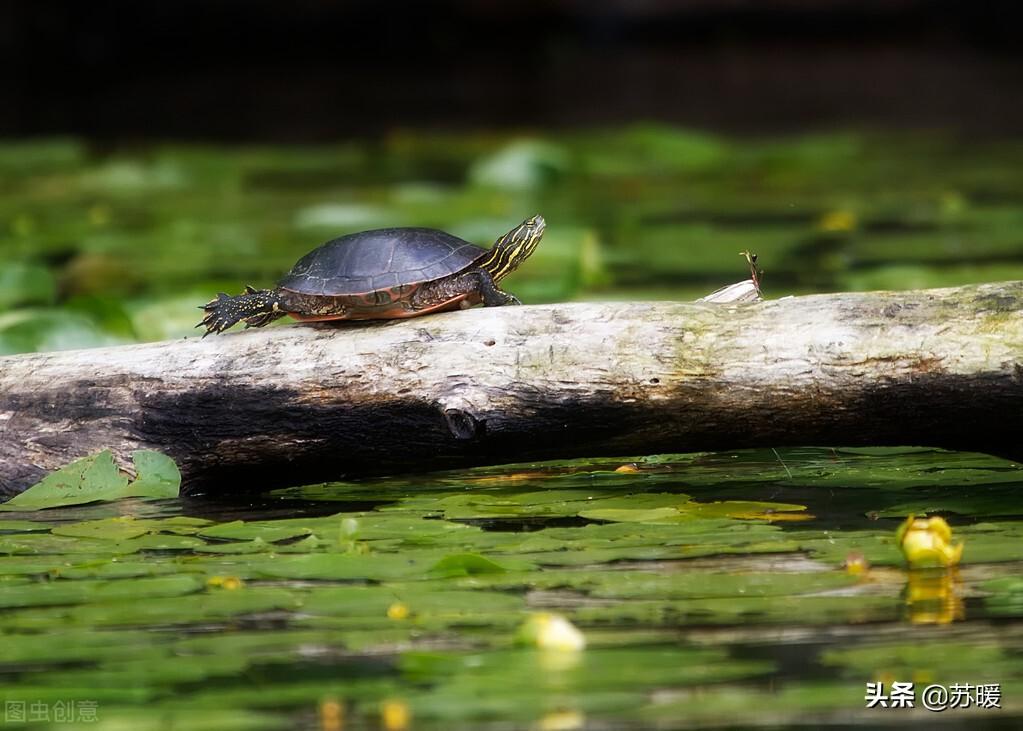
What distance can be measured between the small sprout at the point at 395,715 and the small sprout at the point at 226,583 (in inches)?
17.1

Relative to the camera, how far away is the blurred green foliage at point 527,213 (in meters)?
3.85

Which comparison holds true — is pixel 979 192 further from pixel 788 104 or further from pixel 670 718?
pixel 670 718

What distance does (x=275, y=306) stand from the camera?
90.9 inches

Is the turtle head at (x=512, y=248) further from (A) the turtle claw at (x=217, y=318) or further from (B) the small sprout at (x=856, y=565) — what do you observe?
(B) the small sprout at (x=856, y=565)

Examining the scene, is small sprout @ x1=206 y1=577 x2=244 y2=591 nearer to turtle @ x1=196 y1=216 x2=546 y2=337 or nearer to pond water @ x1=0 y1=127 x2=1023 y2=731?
pond water @ x1=0 y1=127 x2=1023 y2=731

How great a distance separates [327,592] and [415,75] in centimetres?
981

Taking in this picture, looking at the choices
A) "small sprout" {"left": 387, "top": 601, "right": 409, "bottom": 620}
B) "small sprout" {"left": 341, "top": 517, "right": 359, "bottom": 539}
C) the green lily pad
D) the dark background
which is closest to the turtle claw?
the green lily pad

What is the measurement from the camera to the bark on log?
1944mm

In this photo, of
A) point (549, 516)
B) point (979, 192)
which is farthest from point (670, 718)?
point (979, 192)

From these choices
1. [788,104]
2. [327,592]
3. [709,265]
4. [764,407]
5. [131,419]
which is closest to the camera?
[327,592]

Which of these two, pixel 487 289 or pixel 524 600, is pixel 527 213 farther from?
pixel 524 600

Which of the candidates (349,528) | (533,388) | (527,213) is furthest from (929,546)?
(527,213)

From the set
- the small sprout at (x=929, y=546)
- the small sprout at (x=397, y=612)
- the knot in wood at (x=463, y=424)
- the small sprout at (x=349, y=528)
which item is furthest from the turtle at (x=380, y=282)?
the small sprout at (x=929, y=546)

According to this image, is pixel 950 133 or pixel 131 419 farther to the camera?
pixel 950 133
